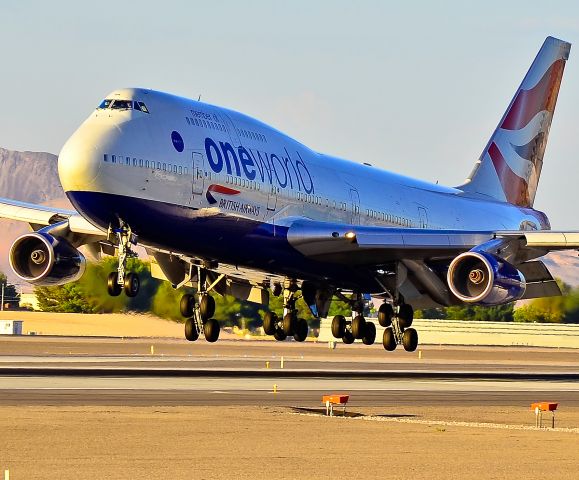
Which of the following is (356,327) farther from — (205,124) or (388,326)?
(205,124)

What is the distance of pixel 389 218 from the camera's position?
57188mm

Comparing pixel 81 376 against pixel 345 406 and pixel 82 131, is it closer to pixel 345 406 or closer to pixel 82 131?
pixel 82 131

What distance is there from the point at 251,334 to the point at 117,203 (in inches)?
3986

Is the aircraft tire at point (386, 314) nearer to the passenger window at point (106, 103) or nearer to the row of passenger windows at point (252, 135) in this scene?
the row of passenger windows at point (252, 135)

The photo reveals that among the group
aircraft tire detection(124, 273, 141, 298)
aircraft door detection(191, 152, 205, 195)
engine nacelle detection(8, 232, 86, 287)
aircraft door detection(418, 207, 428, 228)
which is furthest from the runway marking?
aircraft door detection(418, 207, 428, 228)

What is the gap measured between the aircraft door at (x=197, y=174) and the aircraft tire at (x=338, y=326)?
48.4 feet

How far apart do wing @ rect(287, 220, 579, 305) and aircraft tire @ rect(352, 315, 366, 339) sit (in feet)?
7.73

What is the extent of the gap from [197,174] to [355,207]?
1119 centimetres

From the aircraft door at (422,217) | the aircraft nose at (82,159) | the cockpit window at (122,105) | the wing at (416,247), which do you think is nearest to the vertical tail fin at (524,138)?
the aircraft door at (422,217)

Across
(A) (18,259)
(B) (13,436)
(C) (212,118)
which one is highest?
(C) (212,118)

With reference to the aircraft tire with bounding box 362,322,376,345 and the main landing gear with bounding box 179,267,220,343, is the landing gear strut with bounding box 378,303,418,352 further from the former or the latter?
the main landing gear with bounding box 179,267,220,343

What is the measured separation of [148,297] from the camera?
12875cm

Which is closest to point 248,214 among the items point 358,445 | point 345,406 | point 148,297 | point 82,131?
point 82,131

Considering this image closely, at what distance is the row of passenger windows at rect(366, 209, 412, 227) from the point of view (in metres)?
55.9
